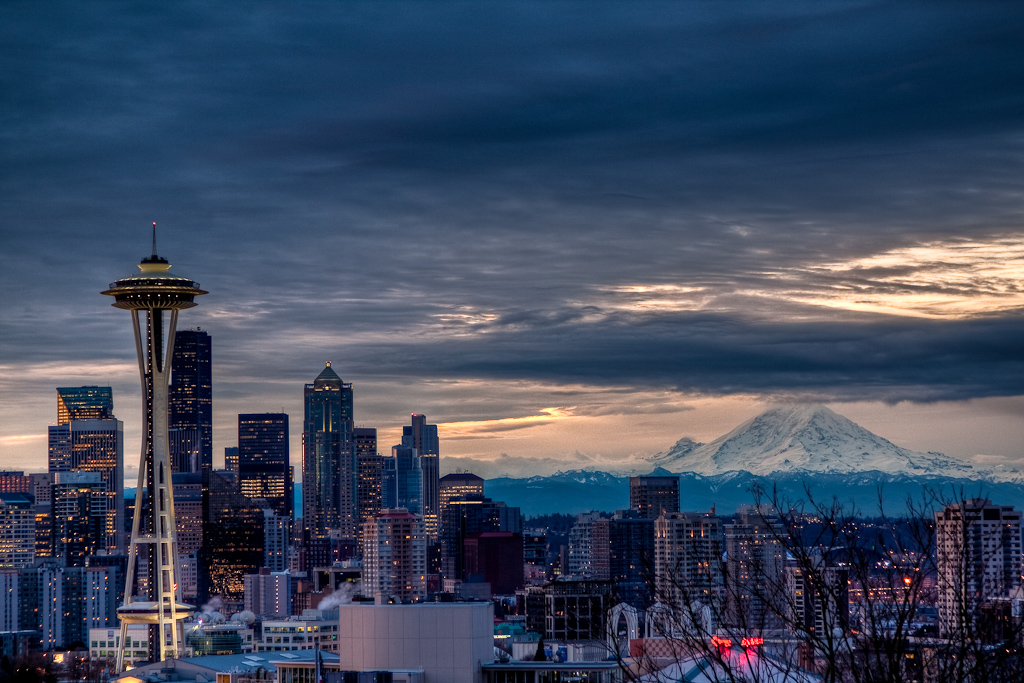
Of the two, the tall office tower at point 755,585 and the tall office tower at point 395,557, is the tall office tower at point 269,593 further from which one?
the tall office tower at point 755,585

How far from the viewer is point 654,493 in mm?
191125

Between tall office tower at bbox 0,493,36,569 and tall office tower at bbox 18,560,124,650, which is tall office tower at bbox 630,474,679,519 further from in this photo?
tall office tower at bbox 0,493,36,569

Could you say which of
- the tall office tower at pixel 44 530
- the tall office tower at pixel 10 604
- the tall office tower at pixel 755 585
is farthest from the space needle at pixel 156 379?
the tall office tower at pixel 44 530

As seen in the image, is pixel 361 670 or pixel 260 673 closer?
pixel 361 670

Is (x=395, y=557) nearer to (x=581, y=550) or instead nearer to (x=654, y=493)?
(x=581, y=550)

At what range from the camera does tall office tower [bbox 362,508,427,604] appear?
165 meters

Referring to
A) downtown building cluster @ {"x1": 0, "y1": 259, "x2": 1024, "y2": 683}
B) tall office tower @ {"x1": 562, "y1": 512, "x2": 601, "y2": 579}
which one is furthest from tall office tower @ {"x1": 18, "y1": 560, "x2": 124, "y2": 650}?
tall office tower @ {"x1": 562, "y1": 512, "x2": 601, "y2": 579}

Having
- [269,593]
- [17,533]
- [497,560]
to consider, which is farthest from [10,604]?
[497,560]

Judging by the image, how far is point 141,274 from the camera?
103m

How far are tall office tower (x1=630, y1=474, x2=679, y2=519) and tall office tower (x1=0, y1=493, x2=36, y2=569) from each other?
75.3 meters

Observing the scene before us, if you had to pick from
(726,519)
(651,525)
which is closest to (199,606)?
(651,525)

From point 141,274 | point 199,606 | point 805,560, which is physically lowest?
point 199,606

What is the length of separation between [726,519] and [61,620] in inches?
2726

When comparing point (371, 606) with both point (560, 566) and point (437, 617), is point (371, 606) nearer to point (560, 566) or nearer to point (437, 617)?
point (437, 617)
